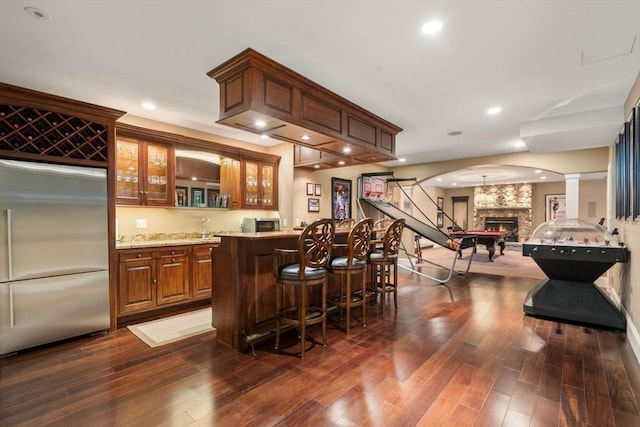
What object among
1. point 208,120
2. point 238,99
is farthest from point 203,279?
point 238,99

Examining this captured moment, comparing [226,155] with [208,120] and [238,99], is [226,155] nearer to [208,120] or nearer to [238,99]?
[208,120]

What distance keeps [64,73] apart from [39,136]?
0.69 meters

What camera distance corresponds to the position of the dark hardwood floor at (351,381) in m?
1.89

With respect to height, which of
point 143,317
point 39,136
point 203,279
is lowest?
point 143,317


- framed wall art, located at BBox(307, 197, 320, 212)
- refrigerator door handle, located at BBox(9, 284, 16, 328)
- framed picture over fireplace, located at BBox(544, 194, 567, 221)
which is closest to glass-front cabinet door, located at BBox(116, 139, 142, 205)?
refrigerator door handle, located at BBox(9, 284, 16, 328)

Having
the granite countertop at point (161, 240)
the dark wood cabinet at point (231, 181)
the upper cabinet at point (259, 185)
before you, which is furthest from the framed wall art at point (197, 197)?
the upper cabinet at point (259, 185)

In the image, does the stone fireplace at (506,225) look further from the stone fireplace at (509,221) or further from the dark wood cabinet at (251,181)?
the dark wood cabinet at (251,181)

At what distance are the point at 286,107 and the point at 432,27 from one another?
141 centimetres

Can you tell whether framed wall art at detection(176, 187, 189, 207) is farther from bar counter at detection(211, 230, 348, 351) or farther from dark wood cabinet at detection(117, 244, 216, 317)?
bar counter at detection(211, 230, 348, 351)

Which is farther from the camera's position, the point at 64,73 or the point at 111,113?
the point at 111,113

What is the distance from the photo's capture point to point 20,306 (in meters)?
2.85

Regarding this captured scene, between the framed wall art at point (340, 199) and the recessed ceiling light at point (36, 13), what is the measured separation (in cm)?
519

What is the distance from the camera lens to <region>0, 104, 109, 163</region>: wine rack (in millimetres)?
2908

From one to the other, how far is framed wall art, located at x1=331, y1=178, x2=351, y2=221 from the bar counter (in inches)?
145
